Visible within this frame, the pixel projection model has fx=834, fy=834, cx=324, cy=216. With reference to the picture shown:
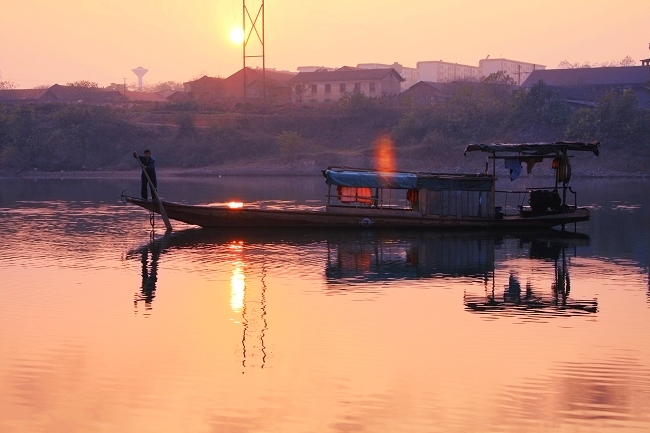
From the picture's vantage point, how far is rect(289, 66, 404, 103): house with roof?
86.9 meters

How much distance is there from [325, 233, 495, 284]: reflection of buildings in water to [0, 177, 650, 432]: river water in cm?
9

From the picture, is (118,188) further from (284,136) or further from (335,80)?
(335,80)

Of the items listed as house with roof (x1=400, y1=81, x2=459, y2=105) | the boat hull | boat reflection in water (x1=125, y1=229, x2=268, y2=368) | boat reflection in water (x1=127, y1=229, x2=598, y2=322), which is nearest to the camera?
boat reflection in water (x1=125, y1=229, x2=268, y2=368)

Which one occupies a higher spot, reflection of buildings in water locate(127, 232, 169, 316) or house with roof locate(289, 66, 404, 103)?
house with roof locate(289, 66, 404, 103)

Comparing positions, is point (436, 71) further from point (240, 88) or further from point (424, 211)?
point (424, 211)

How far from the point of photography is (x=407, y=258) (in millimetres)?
21688

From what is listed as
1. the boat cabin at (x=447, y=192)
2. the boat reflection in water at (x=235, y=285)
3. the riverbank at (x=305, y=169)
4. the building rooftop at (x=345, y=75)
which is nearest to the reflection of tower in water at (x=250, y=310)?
the boat reflection in water at (x=235, y=285)

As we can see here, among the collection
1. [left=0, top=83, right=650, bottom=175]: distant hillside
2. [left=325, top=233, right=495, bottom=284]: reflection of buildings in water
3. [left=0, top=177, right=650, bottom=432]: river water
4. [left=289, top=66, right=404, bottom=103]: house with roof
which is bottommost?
[left=0, top=177, right=650, bottom=432]: river water

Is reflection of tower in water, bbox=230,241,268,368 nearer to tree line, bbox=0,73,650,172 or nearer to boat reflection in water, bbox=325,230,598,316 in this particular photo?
boat reflection in water, bbox=325,230,598,316

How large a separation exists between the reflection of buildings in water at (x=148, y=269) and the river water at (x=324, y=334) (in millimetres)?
80

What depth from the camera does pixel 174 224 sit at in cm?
2930

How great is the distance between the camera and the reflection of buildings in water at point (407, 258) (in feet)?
63.3

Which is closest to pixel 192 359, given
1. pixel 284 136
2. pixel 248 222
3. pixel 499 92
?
pixel 248 222

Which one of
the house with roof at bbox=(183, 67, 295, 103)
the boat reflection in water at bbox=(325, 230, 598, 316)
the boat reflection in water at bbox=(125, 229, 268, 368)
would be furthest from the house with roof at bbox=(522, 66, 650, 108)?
the boat reflection in water at bbox=(125, 229, 268, 368)
